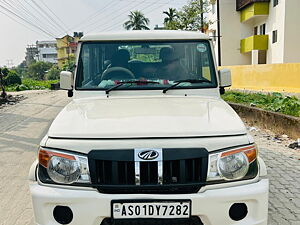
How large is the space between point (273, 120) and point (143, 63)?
4.59m

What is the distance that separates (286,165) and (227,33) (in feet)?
77.9

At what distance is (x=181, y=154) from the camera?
6.54 ft

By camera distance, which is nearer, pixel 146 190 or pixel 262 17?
pixel 146 190

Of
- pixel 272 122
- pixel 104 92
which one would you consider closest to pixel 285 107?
pixel 272 122

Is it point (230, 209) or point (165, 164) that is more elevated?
point (165, 164)

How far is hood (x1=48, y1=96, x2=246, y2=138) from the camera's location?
2.08m

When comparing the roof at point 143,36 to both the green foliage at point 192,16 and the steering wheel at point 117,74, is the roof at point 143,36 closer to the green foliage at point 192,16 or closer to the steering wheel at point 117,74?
the steering wheel at point 117,74

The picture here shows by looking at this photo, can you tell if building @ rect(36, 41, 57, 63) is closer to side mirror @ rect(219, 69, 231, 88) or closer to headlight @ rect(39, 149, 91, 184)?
side mirror @ rect(219, 69, 231, 88)

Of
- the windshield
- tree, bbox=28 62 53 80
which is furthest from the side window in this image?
tree, bbox=28 62 53 80

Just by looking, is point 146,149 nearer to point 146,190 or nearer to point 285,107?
point 146,190

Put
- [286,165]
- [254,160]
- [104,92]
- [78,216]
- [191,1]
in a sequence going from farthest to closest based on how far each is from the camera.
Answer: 1. [191,1]
2. [286,165]
3. [104,92]
4. [254,160]
5. [78,216]

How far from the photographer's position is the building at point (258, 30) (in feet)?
63.3

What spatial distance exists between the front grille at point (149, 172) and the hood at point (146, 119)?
14 centimetres

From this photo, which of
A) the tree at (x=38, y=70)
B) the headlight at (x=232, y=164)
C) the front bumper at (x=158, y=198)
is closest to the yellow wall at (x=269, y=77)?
the headlight at (x=232, y=164)
